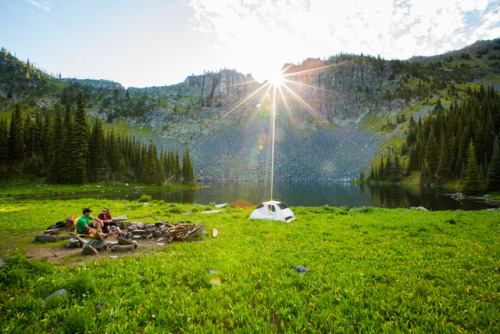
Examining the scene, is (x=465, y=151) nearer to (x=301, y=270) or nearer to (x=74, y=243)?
(x=301, y=270)

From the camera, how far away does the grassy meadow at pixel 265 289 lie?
4.68 m

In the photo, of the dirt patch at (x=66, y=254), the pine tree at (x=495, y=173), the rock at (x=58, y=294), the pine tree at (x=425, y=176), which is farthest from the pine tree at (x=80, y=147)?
the pine tree at (x=425, y=176)

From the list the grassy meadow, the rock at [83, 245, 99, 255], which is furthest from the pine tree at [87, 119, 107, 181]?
the rock at [83, 245, 99, 255]

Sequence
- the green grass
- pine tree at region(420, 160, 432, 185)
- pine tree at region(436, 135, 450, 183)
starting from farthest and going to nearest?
pine tree at region(420, 160, 432, 185) < pine tree at region(436, 135, 450, 183) < the green grass

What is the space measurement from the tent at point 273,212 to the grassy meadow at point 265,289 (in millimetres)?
7599

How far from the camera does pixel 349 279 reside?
676 centimetres

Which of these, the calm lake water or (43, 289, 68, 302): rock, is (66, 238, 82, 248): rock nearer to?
(43, 289, 68, 302): rock

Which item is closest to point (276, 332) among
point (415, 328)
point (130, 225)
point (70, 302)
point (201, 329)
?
point (201, 329)

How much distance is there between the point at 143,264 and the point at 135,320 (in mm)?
3766

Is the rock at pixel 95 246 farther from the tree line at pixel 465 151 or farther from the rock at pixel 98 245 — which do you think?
the tree line at pixel 465 151

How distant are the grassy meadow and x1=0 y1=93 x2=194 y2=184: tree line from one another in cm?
6731

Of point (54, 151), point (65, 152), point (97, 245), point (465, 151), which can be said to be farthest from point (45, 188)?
point (465, 151)

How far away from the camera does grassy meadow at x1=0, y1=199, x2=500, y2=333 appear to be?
468cm

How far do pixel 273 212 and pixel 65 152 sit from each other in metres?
72.8
